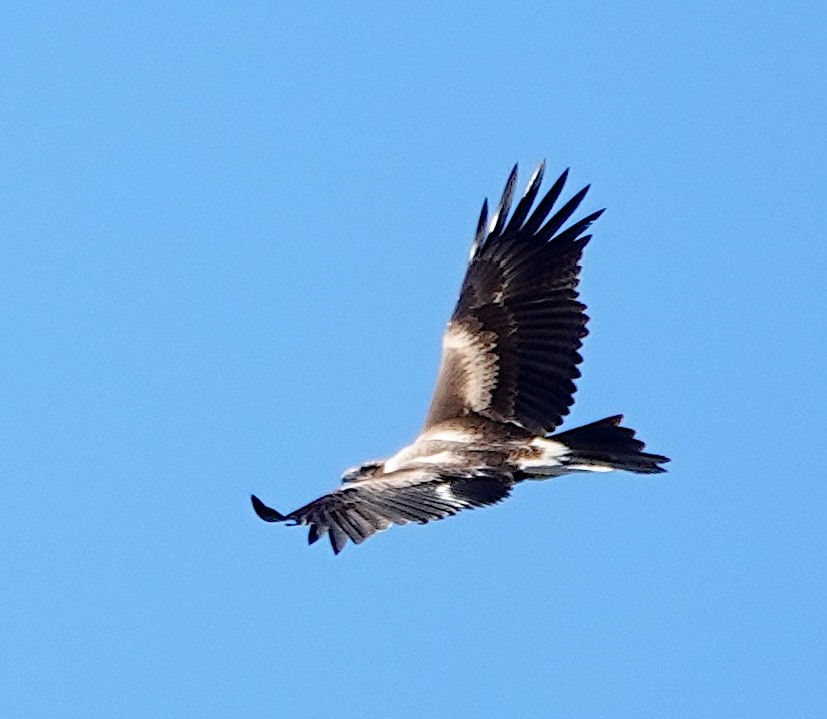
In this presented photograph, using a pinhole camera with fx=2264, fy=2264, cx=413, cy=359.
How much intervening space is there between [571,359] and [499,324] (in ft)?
2.27

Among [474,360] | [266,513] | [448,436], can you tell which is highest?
[474,360]

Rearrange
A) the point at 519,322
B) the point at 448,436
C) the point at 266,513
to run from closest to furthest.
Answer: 1. the point at 266,513
2. the point at 448,436
3. the point at 519,322

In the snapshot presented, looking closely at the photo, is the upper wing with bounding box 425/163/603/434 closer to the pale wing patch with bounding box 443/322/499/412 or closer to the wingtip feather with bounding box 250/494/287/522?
the pale wing patch with bounding box 443/322/499/412

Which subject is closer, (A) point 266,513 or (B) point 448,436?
(A) point 266,513

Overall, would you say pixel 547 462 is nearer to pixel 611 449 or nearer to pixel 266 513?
pixel 611 449

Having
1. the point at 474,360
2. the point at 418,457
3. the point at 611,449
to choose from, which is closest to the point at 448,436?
the point at 418,457

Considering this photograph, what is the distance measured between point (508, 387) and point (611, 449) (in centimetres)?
112

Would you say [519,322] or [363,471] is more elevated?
[519,322]

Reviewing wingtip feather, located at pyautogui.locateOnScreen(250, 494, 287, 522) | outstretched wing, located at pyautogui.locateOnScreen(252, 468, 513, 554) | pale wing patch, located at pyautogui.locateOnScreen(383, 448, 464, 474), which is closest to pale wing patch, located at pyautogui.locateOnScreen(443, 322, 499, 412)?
pale wing patch, located at pyautogui.locateOnScreen(383, 448, 464, 474)

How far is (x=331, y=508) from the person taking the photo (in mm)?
14062

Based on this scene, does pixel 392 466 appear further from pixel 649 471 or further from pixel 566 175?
pixel 566 175

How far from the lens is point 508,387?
1630 centimetres

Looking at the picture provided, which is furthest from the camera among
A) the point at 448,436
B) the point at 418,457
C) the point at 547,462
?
the point at 448,436

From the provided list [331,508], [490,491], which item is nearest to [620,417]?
[490,491]
